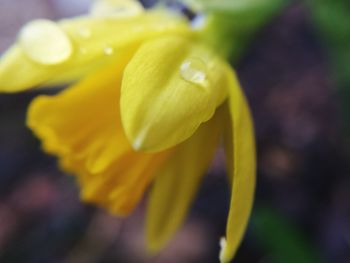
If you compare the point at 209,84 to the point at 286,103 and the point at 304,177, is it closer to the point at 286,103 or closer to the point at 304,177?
the point at 304,177

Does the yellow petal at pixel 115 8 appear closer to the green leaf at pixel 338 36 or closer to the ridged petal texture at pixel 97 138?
the ridged petal texture at pixel 97 138

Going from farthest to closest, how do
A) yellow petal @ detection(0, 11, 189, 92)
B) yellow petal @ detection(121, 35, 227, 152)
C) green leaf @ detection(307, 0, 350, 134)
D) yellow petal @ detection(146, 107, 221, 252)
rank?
green leaf @ detection(307, 0, 350, 134) < yellow petal @ detection(146, 107, 221, 252) < yellow petal @ detection(0, 11, 189, 92) < yellow petal @ detection(121, 35, 227, 152)

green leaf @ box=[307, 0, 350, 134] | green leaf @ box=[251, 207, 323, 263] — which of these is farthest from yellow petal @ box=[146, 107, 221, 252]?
green leaf @ box=[307, 0, 350, 134]

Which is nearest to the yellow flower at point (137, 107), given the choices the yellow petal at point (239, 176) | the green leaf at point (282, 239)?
the yellow petal at point (239, 176)

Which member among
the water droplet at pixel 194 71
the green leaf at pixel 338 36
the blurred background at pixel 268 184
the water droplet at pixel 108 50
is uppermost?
the water droplet at pixel 108 50

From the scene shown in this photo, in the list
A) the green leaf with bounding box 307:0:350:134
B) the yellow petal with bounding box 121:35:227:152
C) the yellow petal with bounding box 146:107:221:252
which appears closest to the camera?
the yellow petal with bounding box 121:35:227:152

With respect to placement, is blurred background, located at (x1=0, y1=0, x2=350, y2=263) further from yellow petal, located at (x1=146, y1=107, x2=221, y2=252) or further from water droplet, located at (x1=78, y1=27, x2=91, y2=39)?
water droplet, located at (x1=78, y1=27, x2=91, y2=39)
